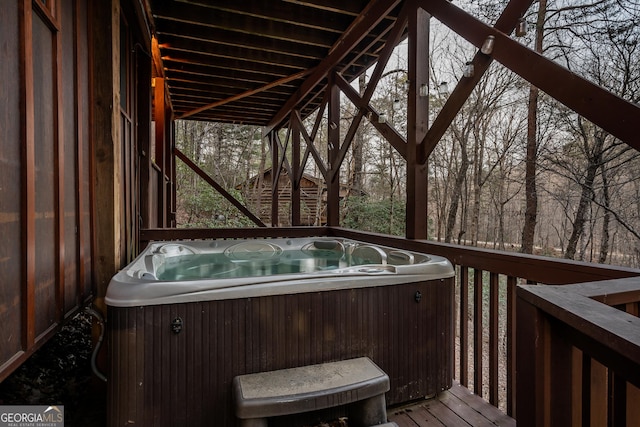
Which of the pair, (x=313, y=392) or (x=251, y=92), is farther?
(x=251, y=92)

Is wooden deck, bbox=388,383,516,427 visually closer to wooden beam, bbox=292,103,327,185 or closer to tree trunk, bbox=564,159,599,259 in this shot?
wooden beam, bbox=292,103,327,185

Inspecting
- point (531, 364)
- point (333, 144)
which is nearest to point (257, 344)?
point (531, 364)

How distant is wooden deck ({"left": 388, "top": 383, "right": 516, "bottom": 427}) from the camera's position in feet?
5.75

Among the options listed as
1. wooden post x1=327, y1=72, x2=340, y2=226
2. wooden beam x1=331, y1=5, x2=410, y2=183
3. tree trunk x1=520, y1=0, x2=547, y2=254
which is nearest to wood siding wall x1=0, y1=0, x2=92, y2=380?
wooden beam x1=331, y1=5, x2=410, y2=183

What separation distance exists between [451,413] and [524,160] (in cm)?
458

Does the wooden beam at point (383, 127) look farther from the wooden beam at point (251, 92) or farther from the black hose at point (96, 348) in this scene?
the black hose at point (96, 348)

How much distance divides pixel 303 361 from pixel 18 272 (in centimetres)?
120

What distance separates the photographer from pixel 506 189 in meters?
6.55

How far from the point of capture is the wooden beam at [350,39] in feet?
10.0

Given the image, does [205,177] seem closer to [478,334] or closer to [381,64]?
[381,64]

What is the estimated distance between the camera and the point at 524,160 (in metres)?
5.23

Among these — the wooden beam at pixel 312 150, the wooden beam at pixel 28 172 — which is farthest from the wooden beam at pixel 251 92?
the wooden beam at pixel 28 172

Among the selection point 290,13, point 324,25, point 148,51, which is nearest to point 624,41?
point 324,25

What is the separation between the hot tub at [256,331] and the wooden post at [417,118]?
0.55m
